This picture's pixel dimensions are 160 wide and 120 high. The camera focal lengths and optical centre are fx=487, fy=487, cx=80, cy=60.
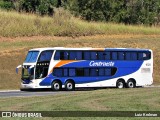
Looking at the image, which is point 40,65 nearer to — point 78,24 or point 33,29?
point 33,29

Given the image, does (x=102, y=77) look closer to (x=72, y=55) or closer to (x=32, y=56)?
(x=72, y=55)

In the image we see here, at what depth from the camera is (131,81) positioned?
4072cm

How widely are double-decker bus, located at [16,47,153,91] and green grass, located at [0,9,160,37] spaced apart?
1571 centimetres

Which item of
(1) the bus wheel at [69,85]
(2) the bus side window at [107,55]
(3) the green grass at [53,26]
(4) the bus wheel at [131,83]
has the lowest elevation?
(4) the bus wheel at [131,83]

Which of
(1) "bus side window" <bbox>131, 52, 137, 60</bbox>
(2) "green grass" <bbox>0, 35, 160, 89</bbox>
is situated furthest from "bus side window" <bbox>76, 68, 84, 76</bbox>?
(2) "green grass" <bbox>0, 35, 160, 89</bbox>

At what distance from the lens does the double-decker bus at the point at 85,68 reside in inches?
1432

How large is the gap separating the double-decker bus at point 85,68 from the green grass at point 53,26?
51.6 ft

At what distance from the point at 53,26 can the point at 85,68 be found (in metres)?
18.2

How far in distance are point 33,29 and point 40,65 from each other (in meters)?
17.7

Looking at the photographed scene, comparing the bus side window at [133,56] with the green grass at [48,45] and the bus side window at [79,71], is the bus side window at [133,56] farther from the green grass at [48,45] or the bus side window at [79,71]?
the green grass at [48,45]

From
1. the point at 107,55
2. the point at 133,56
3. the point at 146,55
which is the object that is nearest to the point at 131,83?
the point at 133,56

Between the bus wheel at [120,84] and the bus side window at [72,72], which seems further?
the bus wheel at [120,84]

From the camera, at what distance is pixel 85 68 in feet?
125

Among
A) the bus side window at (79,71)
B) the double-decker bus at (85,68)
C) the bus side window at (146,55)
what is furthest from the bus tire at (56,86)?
the bus side window at (146,55)
